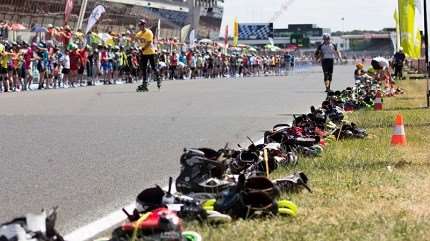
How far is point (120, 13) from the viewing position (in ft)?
247

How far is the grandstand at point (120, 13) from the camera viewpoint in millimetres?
56250

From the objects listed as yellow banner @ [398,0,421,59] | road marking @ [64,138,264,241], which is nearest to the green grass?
road marking @ [64,138,264,241]

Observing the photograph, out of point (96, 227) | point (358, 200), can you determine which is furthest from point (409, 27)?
point (96, 227)

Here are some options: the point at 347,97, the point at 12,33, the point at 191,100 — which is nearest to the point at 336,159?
the point at 347,97

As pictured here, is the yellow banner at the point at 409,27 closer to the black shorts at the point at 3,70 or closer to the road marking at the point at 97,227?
the black shorts at the point at 3,70

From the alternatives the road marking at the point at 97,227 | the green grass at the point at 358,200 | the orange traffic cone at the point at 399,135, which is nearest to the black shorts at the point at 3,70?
the green grass at the point at 358,200

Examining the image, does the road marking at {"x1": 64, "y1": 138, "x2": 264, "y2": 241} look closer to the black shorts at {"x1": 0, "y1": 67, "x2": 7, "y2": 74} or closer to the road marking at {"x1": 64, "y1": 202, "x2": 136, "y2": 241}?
the road marking at {"x1": 64, "y1": 202, "x2": 136, "y2": 241}

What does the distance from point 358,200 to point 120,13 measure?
234 feet

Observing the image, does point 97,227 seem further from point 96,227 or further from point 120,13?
point 120,13

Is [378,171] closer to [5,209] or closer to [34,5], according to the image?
[5,209]

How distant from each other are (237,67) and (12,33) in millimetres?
23437

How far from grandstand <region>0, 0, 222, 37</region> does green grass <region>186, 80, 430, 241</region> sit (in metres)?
47.8

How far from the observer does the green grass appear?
482 centimetres

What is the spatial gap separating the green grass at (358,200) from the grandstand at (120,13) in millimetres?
47774
